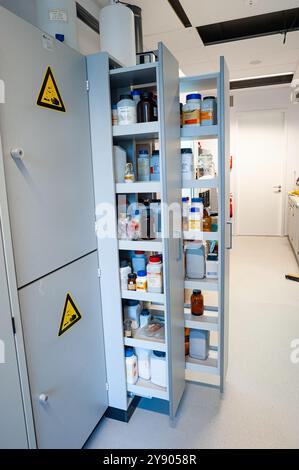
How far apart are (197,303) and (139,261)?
21.0 inches

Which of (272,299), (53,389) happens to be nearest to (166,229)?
(53,389)

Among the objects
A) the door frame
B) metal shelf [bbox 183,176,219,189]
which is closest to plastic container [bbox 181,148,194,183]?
metal shelf [bbox 183,176,219,189]

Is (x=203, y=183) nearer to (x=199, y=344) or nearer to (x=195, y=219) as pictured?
(x=195, y=219)

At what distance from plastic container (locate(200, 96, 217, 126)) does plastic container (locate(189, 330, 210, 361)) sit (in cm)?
132

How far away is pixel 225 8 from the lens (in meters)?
2.72

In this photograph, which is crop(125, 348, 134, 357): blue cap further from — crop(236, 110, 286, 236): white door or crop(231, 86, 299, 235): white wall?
crop(231, 86, 299, 235): white wall

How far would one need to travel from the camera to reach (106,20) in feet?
5.69

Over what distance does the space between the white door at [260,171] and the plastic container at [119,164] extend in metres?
5.14

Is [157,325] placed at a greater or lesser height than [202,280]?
lesser

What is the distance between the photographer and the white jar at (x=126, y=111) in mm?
1571

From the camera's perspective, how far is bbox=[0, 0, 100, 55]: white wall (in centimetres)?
158

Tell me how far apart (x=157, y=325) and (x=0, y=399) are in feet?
3.34
